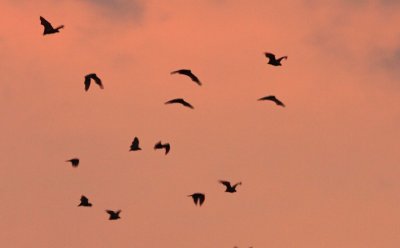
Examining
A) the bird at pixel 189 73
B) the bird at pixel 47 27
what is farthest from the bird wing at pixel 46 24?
the bird at pixel 189 73

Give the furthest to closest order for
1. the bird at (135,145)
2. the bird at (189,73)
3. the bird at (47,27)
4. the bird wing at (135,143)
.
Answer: the bird wing at (135,143)
the bird at (135,145)
the bird at (47,27)
the bird at (189,73)

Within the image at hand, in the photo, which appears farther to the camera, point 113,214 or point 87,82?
point 113,214

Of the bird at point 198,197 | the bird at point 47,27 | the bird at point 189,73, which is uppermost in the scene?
the bird at point 47,27

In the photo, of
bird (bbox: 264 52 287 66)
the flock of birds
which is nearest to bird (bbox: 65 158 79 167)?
the flock of birds

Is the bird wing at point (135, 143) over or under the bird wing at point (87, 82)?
under

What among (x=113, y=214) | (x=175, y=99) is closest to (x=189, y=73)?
(x=175, y=99)

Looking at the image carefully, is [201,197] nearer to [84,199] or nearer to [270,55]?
[84,199]

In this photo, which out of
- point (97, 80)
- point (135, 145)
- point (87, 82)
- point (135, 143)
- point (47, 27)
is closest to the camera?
point (47, 27)

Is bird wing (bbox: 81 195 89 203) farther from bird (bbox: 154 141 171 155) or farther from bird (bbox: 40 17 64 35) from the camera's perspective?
bird (bbox: 40 17 64 35)

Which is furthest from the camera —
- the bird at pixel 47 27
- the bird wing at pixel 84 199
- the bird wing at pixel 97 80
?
the bird wing at pixel 84 199

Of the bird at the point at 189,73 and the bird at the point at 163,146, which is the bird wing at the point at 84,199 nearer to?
the bird at the point at 163,146

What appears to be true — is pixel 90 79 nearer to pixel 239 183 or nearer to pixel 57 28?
pixel 57 28

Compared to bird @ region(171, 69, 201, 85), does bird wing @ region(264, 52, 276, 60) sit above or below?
above

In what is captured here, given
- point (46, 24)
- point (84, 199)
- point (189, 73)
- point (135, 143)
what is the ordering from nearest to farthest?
point (189, 73), point (46, 24), point (135, 143), point (84, 199)
